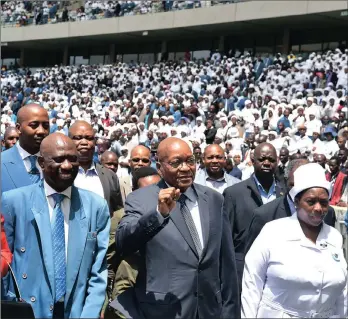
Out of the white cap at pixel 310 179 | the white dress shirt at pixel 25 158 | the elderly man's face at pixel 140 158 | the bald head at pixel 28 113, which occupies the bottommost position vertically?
the elderly man's face at pixel 140 158

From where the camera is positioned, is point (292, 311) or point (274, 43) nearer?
point (292, 311)

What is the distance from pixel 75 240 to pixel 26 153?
1084 millimetres

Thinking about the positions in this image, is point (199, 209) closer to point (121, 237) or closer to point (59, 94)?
point (121, 237)

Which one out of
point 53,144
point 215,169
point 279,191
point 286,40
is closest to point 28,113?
point 53,144

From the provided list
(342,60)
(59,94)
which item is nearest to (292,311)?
(342,60)

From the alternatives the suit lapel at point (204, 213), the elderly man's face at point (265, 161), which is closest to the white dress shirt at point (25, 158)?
the suit lapel at point (204, 213)

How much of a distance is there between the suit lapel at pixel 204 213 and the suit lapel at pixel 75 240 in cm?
64

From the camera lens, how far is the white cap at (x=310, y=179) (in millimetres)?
3674

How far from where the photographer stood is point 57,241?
3584mm

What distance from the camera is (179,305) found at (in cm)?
373

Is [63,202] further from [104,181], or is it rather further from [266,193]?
[266,193]

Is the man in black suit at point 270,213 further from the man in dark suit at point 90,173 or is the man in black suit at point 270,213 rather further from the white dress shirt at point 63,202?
the white dress shirt at point 63,202

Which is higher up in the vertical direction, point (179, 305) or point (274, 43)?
point (274, 43)

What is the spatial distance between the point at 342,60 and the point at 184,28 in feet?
42.8
